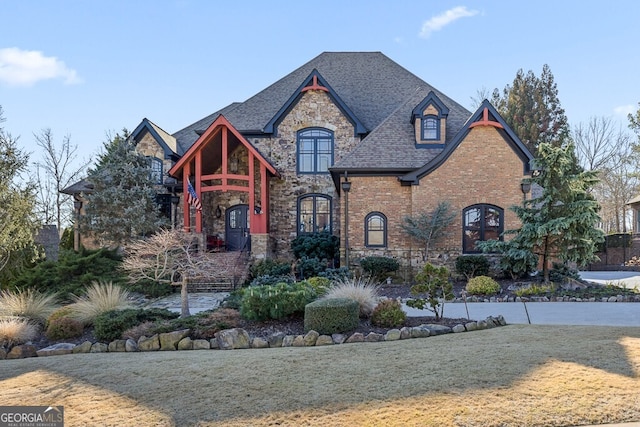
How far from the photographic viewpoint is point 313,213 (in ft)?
65.4

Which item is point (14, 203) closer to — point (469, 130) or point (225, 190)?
point (225, 190)

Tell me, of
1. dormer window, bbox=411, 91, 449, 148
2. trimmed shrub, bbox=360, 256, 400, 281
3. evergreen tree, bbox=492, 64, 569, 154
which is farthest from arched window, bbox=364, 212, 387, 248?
evergreen tree, bbox=492, 64, 569, 154

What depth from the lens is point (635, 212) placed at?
99.8 ft

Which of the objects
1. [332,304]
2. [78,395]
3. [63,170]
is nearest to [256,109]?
[332,304]

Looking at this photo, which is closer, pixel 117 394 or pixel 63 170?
pixel 117 394

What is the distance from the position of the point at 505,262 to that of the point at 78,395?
504 inches

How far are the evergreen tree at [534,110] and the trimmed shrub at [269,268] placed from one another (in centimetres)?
2336

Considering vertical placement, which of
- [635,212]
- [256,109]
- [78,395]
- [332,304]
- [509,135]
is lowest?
[78,395]

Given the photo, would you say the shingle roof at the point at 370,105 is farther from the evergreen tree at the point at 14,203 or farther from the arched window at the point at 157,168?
the evergreen tree at the point at 14,203

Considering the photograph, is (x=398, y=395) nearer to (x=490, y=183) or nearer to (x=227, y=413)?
(x=227, y=413)

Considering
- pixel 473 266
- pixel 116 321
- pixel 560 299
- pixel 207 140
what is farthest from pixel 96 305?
pixel 473 266

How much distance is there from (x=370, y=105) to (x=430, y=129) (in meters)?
4.62

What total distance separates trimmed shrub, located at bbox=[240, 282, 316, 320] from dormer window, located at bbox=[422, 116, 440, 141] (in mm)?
11213

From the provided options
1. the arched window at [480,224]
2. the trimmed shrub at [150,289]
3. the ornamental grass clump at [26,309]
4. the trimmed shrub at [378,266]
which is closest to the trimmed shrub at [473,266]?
the arched window at [480,224]
